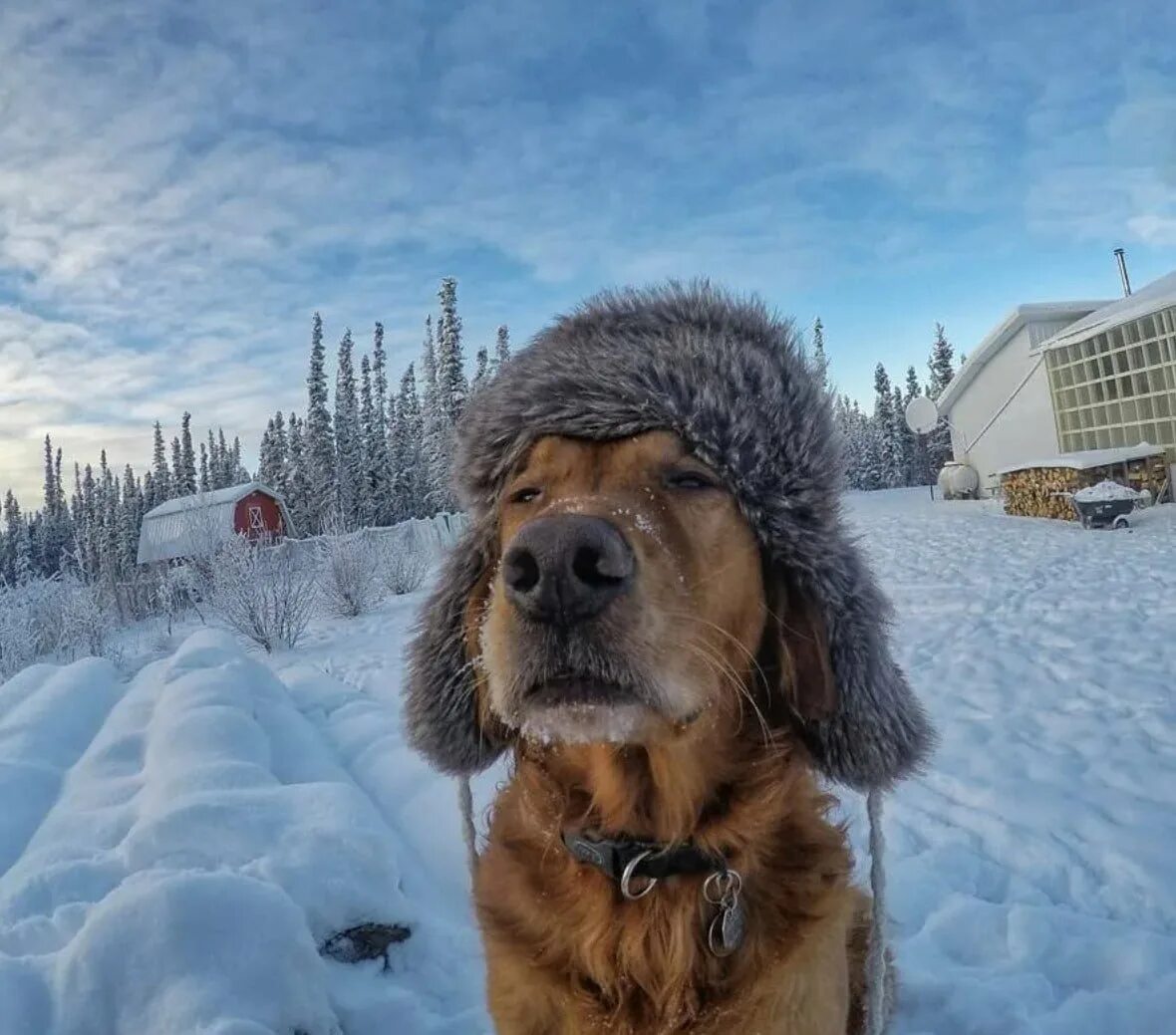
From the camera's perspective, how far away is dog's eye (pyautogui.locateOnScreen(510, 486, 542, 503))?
2.19m

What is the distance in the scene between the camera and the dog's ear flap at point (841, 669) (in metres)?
2.14

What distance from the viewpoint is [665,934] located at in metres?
1.93

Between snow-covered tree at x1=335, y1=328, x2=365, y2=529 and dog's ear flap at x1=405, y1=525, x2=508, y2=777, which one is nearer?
dog's ear flap at x1=405, y1=525, x2=508, y2=777

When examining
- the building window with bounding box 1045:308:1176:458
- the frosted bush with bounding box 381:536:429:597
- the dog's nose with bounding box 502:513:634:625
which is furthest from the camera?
the building window with bounding box 1045:308:1176:458

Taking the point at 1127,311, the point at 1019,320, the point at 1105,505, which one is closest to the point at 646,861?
the point at 1105,505

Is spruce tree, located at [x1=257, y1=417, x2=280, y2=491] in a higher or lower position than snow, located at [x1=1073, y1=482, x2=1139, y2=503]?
higher

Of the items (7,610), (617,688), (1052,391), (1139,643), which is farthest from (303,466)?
(617,688)

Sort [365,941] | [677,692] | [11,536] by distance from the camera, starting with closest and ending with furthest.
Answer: [677,692] → [365,941] → [11,536]

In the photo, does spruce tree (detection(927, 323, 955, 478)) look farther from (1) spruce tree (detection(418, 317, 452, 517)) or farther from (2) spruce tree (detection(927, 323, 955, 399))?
(1) spruce tree (detection(418, 317, 452, 517))

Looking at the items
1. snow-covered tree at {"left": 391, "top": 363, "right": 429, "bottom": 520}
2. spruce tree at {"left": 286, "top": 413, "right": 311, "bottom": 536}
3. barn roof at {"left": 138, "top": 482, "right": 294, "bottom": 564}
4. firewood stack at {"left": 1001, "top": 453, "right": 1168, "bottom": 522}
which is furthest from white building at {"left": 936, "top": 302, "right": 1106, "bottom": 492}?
spruce tree at {"left": 286, "top": 413, "right": 311, "bottom": 536}

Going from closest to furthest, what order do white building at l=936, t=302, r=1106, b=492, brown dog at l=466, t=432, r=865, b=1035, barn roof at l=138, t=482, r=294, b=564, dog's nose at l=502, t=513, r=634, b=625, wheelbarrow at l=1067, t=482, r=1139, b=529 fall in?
dog's nose at l=502, t=513, r=634, b=625 → brown dog at l=466, t=432, r=865, b=1035 → wheelbarrow at l=1067, t=482, r=1139, b=529 → barn roof at l=138, t=482, r=294, b=564 → white building at l=936, t=302, r=1106, b=492

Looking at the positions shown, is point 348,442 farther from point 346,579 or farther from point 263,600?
point 263,600

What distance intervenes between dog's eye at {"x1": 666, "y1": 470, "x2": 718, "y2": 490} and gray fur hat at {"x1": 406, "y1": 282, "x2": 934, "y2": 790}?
44mm

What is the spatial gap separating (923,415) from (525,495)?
101 ft
